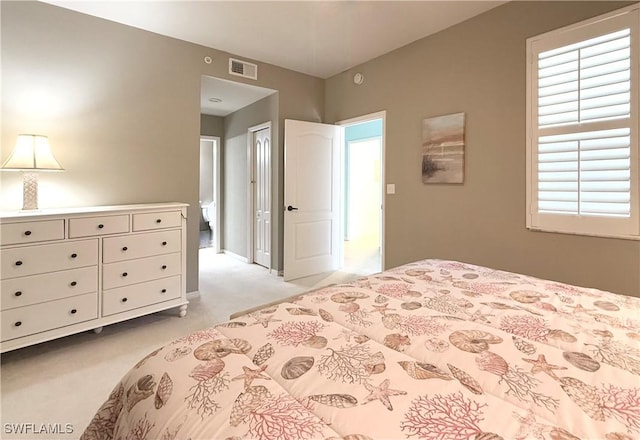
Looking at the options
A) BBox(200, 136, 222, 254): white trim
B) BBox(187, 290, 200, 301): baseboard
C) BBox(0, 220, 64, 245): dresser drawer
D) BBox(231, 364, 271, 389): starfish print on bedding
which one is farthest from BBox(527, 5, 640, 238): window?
BBox(200, 136, 222, 254): white trim

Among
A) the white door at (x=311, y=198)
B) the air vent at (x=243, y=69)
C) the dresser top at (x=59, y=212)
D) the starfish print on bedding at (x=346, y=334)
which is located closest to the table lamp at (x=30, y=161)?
the dresser top at (x=59, y=212)

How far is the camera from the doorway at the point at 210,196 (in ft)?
19.1

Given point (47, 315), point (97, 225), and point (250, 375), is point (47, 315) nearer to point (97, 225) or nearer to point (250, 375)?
point (97, 225)

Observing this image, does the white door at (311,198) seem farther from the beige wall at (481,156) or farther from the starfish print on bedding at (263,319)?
the starfish print on bedding at (263,319)

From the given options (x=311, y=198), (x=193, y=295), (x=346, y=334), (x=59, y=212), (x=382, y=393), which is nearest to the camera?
(x=382, y=393)

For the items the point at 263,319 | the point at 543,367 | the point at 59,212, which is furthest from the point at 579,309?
the point at 59,212

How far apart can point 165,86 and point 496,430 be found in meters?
3.65

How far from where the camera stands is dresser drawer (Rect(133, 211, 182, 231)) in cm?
269

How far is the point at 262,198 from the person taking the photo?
4832 mm

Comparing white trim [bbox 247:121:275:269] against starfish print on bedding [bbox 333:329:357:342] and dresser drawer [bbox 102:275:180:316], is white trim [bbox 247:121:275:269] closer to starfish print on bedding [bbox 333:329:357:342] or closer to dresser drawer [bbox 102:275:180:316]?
dresser drawer [bbox 102:275:180:316]

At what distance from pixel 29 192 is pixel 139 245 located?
32.9 inches

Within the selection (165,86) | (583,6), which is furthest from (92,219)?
(583,6)

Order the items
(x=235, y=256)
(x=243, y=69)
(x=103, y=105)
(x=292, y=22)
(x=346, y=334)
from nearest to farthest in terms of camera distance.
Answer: (x=346, y=334) → (x=103, y=105) → (x=292, y=22) → (x=243, y=69) → (x=235, y=256)

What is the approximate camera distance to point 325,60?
3953 millimetres
